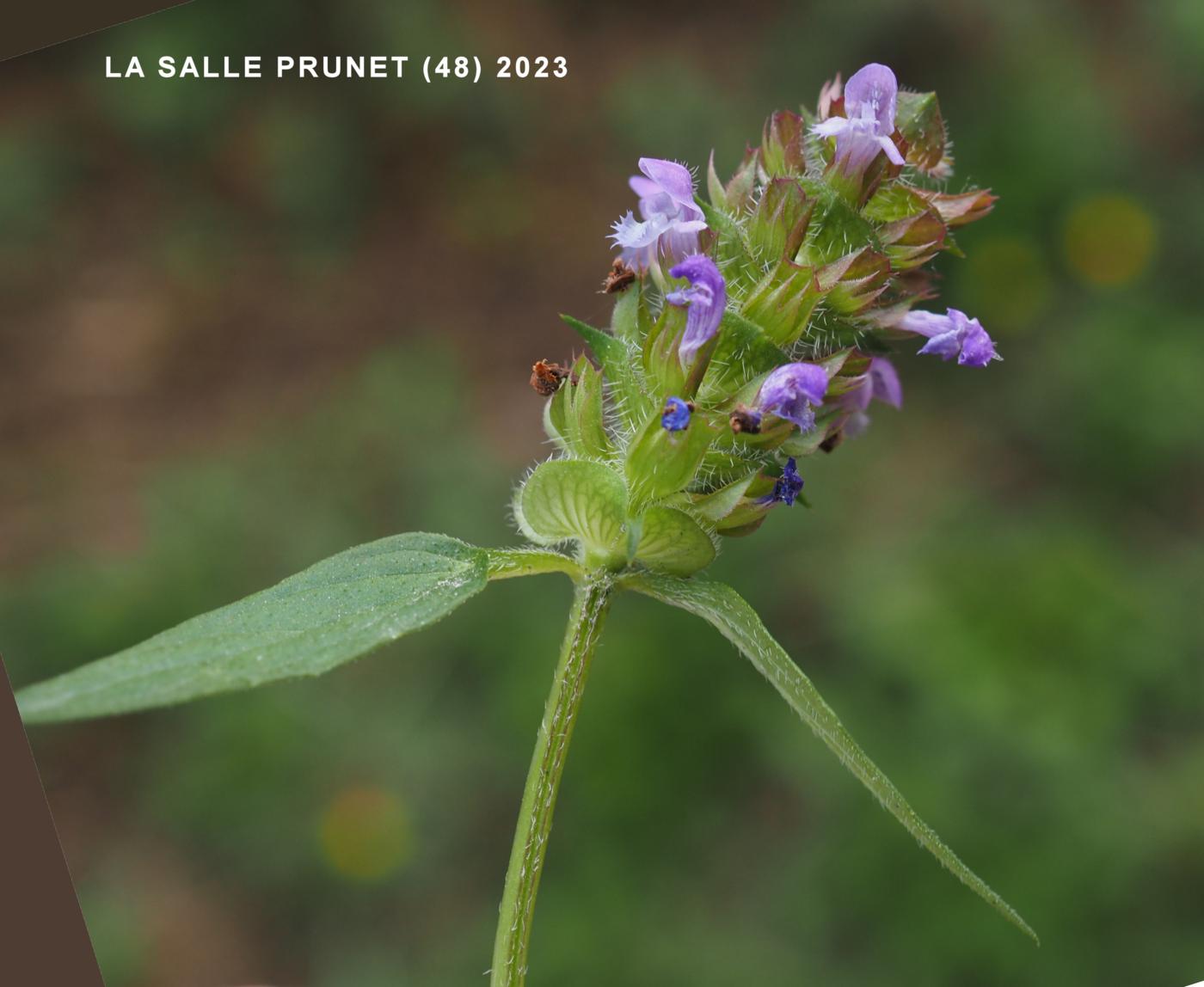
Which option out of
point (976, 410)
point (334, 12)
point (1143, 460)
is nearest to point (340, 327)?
point (334, 12)

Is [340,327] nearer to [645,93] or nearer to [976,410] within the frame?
[645,93]

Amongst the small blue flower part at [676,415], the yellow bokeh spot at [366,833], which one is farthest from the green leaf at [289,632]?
A: the yellow bokeh spot at [366,833]

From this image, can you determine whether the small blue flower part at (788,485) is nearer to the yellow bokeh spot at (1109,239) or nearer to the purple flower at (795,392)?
the purple flower at (795,392)

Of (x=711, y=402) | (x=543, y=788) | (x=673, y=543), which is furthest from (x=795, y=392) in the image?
(x=543, y=788)

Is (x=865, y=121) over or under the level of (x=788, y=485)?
over

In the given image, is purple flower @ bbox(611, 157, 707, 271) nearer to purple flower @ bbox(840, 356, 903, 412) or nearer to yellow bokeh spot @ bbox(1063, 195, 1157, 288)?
purple flower @ bbox(840, 356, 903, 412)

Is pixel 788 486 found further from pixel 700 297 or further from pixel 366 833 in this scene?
pixel 366 833
